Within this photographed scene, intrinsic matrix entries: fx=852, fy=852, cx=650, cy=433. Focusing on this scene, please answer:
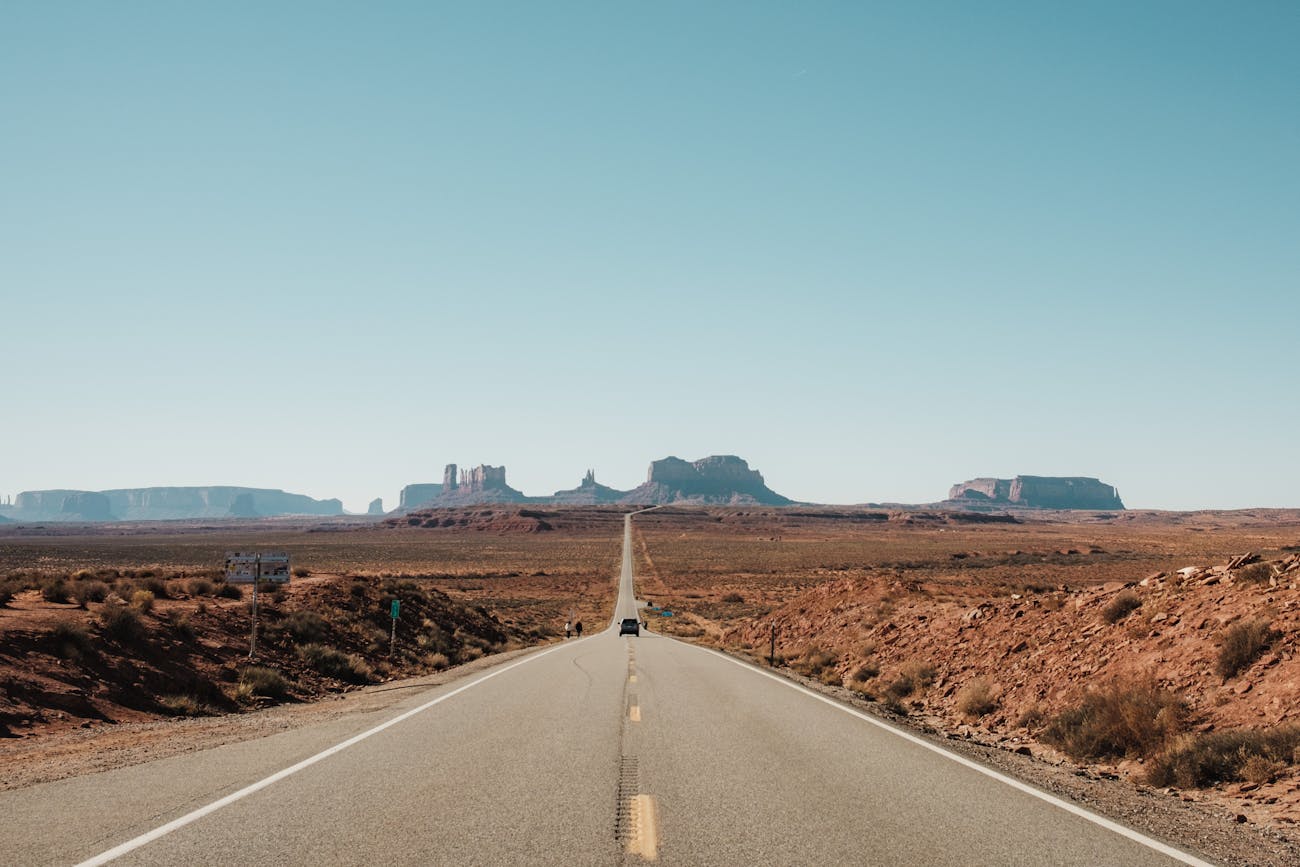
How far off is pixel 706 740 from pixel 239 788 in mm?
5232

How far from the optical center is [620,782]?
808cm

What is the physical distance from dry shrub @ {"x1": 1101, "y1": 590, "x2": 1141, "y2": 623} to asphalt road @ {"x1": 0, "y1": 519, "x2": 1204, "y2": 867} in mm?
6119

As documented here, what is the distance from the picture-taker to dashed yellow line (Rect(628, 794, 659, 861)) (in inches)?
232

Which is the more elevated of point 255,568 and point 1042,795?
point 255,568

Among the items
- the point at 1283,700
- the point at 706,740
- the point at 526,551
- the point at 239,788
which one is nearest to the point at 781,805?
the point at 706,740

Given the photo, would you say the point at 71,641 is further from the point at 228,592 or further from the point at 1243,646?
the point at 1243,646

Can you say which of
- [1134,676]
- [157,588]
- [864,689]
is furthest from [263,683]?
[1134,676]

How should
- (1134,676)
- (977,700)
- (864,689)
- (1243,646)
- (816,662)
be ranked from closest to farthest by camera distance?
(1243,646) < (1134,676) < (977,700) < (864,689) < (816,662)

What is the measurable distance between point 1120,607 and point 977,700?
323 cm

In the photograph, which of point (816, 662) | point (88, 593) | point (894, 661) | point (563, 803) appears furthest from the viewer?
point (816, 662)

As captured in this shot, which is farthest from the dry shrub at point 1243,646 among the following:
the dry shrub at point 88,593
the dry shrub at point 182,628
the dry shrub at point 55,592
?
the dry shrub at point 55,592

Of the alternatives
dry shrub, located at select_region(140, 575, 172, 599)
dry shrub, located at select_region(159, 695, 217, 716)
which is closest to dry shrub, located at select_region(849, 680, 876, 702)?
dry shrub, located at select_region(159, 695, 217, 716)

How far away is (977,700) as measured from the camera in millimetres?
15039

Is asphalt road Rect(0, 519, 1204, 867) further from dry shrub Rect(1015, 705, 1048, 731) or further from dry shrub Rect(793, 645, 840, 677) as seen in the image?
dry shrub Rect(793, 645, 840, 677)
